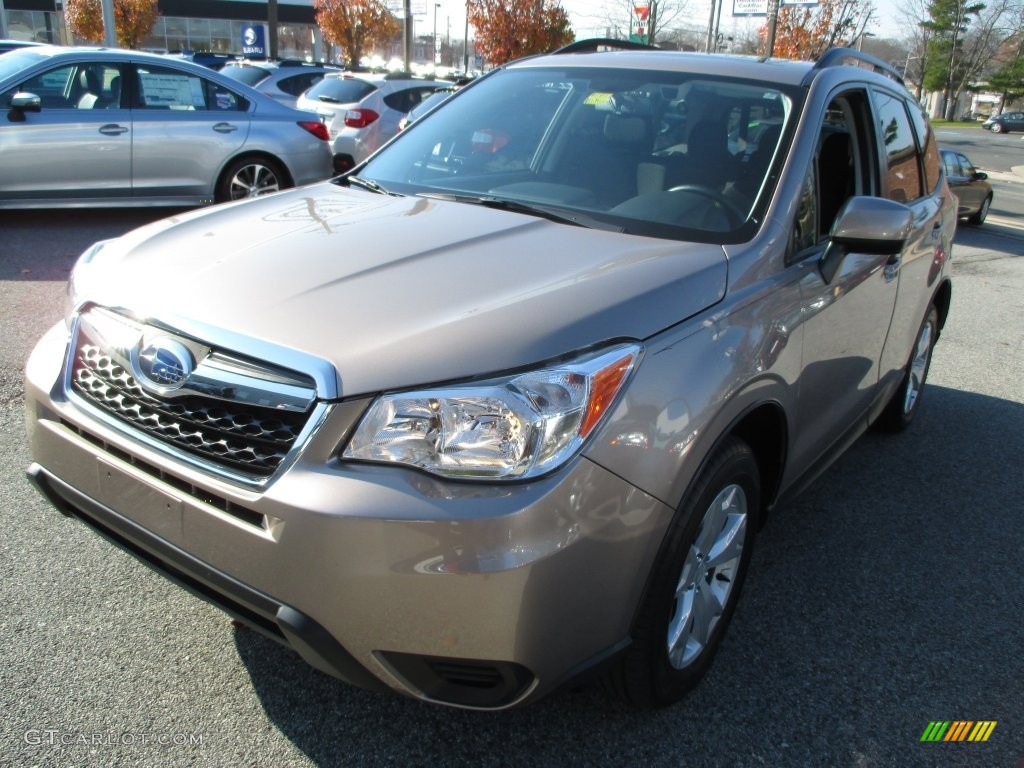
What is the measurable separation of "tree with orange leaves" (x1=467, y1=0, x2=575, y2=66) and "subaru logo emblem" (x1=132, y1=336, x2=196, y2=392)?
26.2m


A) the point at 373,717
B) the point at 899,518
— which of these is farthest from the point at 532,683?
the point at 899,518

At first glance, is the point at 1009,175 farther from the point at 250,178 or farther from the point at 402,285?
the point at 402,285

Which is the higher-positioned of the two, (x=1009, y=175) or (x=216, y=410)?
(x=216, y=410)

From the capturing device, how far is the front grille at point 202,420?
6.75 ft

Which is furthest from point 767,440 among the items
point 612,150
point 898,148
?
point 898,148

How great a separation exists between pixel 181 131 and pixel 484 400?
8.09 meters

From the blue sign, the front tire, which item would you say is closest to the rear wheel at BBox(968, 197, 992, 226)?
the front tire

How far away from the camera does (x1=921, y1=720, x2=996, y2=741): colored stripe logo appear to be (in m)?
2.64

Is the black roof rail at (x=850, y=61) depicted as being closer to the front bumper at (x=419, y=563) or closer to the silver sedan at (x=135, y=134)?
the front bumper at (x=419, y=563)

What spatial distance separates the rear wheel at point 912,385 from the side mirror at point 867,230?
69.5 inches

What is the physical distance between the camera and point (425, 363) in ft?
6.63

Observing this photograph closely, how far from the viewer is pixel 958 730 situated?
8.79 ft

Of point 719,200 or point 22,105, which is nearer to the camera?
point 719,200

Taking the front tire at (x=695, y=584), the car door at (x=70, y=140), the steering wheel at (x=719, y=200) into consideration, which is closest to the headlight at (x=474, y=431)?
the front tire at (x=695, y=584)
